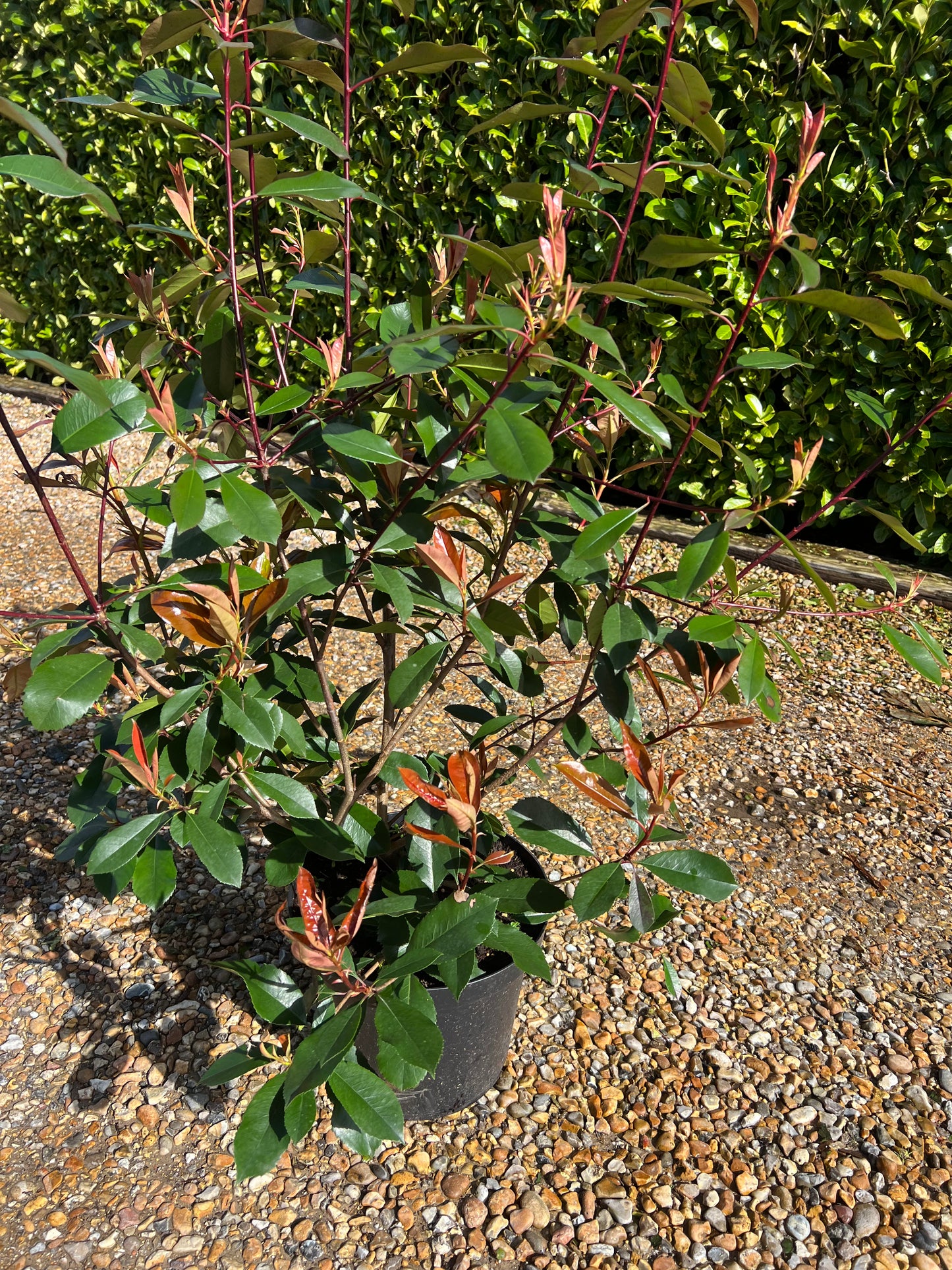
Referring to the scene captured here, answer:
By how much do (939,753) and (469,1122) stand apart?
1915mm

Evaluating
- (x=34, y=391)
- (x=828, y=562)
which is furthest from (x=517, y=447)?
(x=34, y=391)

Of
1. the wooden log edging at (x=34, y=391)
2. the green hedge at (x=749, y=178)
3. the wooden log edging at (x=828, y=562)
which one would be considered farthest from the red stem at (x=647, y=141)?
the wooden log edging at (x=34, y=391)

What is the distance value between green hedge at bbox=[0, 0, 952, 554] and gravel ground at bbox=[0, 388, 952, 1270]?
1558mm

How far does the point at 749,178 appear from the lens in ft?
11.6

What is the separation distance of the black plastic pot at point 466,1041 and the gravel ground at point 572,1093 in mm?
50

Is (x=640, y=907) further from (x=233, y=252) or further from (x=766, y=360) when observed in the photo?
(x=233, y=252)

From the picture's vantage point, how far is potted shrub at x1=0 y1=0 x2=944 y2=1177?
3.41ft

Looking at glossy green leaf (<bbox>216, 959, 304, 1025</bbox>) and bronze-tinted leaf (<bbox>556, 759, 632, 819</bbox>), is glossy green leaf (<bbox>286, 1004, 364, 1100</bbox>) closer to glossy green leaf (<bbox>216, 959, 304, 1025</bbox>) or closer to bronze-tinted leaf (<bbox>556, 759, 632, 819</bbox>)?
glossy green leaf (<bbox>216, 959, 304, 1025</bbox>)

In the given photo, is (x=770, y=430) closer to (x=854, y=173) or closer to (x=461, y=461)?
(x=854, y=173)

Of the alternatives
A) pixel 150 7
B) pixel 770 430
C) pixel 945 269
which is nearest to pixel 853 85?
pixel 945 269

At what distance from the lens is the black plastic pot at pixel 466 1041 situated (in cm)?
154

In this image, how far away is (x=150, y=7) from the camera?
478 cm

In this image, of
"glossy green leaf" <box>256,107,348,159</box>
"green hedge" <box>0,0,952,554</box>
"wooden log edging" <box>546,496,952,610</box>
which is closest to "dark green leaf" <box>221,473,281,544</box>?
"glossy green leaf" <box>256,107,348,159</box>

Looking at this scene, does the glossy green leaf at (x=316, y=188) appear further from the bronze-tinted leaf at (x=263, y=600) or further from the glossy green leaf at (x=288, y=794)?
the glossy green leaf at (x=288, y=794)
